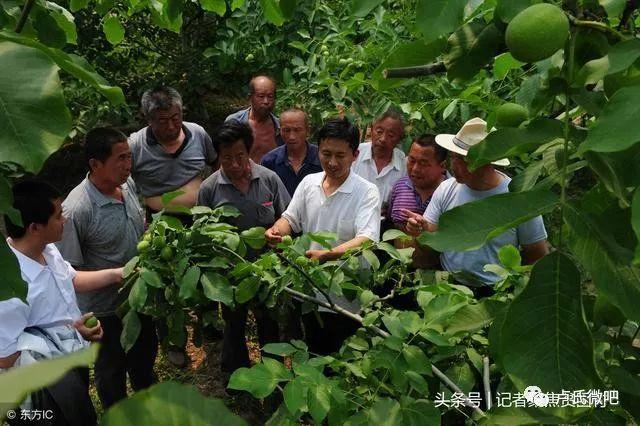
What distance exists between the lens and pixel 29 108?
96cm

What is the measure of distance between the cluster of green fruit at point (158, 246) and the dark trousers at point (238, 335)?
1.11 meters

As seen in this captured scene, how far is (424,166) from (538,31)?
92.9 inches

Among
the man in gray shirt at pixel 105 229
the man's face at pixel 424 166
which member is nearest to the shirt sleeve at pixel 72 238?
A: the man in gray shirt at pixel 105 229

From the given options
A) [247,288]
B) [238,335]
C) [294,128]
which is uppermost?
[247,288]

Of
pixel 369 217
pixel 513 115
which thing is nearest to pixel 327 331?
pixel 369 217

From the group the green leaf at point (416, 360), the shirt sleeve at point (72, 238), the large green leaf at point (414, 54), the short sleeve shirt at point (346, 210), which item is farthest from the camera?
the short sleeve shirt at point (346, 210)

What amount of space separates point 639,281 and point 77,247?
245cm

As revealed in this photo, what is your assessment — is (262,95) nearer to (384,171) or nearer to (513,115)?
(384,171)

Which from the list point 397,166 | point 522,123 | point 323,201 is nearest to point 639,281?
point 522,123

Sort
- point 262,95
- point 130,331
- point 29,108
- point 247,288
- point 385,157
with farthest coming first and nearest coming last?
point 262,95 → point 385,157 → point 130,331 → point 247,288 → point 29,108

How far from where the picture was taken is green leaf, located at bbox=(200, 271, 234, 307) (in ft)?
7.52

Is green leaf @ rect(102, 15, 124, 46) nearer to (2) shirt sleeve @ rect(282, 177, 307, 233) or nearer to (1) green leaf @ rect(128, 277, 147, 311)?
(1) green leaf @ rect(128, 277, 147, 311)

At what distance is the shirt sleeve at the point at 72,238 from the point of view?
299 cm

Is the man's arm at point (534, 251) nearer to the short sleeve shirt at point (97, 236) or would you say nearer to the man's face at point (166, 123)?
the short sleeve shirt at point (97, 236)
